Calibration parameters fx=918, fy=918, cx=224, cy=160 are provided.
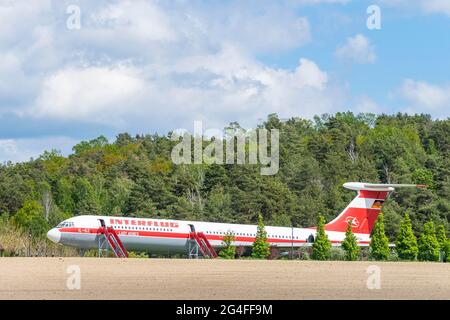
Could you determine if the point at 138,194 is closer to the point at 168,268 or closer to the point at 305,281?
the point at 168,268

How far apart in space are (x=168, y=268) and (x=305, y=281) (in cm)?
1027

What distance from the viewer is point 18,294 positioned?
32812 mm

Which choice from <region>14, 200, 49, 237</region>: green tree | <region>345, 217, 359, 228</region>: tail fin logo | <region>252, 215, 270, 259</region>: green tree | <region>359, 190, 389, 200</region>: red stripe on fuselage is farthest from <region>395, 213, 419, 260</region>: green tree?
<region>14, 200, 49, 237</region>: green tree

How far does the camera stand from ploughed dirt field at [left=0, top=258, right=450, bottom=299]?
111 ft

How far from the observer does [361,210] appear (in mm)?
81500

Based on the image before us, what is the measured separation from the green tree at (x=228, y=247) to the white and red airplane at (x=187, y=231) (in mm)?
409

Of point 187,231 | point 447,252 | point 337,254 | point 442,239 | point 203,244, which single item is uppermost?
point 187,231

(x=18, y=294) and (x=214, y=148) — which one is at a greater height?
(x=214, y=148)

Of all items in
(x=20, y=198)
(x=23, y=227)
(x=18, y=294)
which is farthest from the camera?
(x=20, y=198)

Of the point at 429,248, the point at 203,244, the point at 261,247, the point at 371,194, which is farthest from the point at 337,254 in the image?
the point at 203,244

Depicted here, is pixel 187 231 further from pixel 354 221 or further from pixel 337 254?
pixel 354 221

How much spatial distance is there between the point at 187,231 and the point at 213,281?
104 ft
